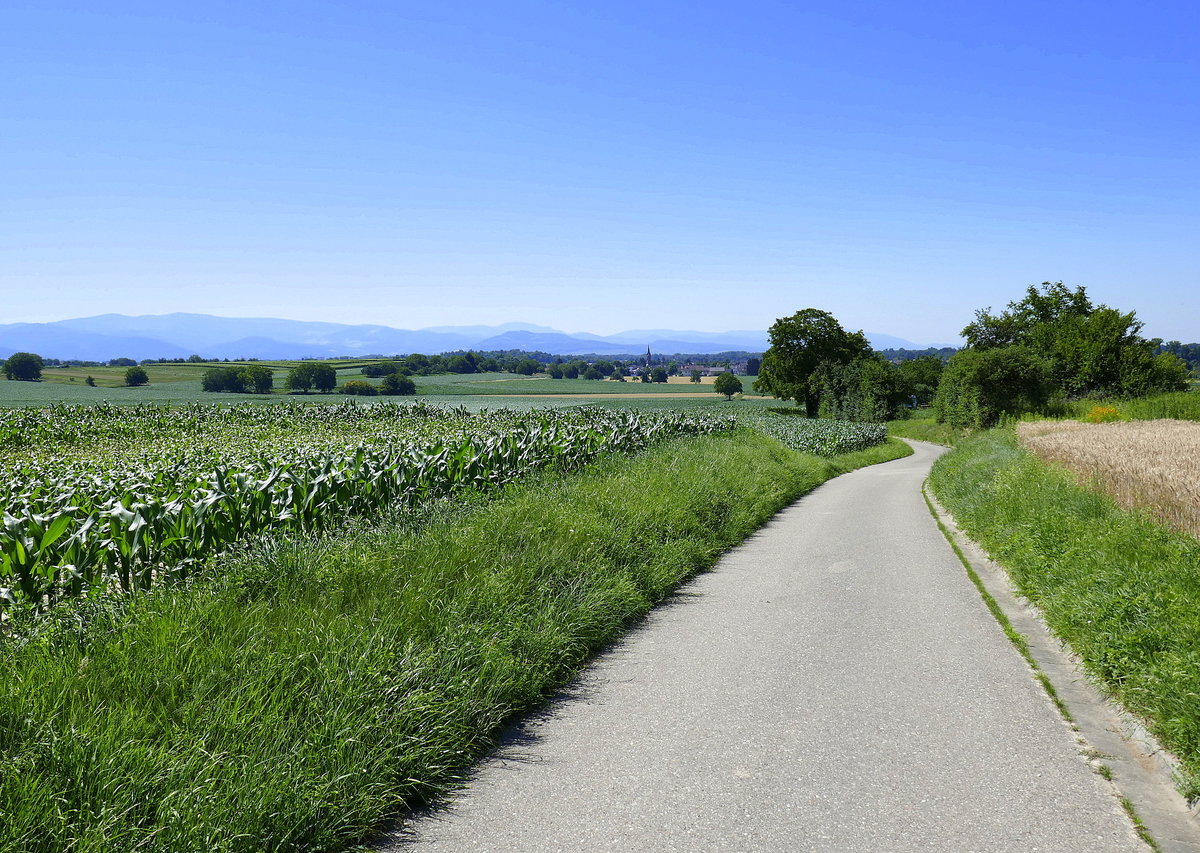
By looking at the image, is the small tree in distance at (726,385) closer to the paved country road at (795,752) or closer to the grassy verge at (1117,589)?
the grassy verge at (1117,589)

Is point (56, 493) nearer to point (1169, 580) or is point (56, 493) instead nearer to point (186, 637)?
point (186, 637)

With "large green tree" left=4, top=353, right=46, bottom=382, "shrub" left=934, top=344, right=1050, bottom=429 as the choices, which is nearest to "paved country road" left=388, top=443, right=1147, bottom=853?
"shrub" left=934, top=344, right=1050, bottom=429

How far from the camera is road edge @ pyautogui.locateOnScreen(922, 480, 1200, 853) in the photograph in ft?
12.0

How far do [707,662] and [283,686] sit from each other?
3219 millimetres

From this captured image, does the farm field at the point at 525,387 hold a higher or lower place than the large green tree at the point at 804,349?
lower

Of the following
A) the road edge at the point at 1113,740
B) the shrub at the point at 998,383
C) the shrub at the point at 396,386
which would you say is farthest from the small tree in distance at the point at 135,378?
the road edge at the point at 1113,740

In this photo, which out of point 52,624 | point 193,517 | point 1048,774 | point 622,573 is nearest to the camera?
point 1048,774

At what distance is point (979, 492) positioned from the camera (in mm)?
13289

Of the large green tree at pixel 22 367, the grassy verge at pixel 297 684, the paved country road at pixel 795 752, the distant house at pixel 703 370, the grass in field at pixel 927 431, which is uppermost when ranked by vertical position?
the distant house at pixel 703 370

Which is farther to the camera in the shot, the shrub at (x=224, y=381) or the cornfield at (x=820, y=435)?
the shrub at (x=224, y=381)

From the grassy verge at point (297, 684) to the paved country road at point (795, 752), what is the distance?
1.25ft

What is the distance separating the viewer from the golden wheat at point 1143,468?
7.82 metres

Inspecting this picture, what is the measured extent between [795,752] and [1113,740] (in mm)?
2052

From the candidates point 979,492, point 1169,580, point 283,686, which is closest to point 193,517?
point 283,686
